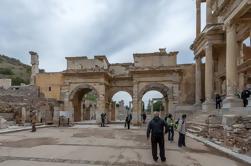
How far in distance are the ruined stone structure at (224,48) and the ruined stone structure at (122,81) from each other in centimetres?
304

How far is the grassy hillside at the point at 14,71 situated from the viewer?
7462 cm

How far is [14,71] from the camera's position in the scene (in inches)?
3391

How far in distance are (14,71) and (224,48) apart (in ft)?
240

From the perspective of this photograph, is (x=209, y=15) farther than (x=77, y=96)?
No

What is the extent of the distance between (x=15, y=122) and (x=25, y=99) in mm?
3669

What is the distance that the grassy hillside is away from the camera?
74.6 metres

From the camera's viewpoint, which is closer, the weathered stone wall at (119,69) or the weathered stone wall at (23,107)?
the weathered stone wall at (23,107)

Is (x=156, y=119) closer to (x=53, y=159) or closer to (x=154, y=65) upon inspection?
(x=53, y=159)

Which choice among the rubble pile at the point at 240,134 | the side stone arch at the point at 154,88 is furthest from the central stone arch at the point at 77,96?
the rubble pile at the point at 240,134

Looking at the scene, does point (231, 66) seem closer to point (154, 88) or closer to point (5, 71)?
point (154, 88)

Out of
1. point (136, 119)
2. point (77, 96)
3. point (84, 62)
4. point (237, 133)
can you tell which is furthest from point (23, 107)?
point (237, 133)

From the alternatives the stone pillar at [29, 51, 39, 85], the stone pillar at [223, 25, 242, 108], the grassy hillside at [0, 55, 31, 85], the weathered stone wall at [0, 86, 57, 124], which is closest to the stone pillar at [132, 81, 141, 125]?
the weathered stone wall at [0, 86, 57, 124]

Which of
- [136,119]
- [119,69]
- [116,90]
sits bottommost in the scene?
[136,119]

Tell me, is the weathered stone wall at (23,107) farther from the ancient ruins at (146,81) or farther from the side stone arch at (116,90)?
the side stone arch at (116,90)
